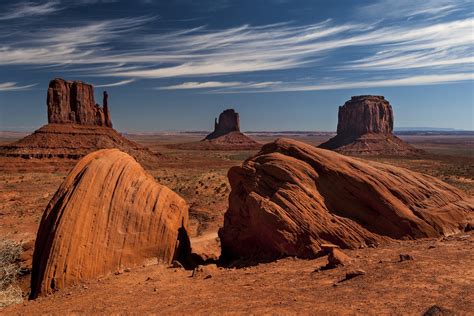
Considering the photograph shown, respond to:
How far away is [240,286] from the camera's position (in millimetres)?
9055

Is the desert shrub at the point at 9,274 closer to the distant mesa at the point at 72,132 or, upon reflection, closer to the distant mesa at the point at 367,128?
the distant mesa at the point at 72,132

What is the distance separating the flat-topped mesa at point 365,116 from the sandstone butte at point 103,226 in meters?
119

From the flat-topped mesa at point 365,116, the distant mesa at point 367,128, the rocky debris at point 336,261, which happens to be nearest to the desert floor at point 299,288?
the rocky debris at point 336,261

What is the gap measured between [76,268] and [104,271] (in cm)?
81

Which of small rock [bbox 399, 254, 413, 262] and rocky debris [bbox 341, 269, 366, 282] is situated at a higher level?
small rock [bbox 399, 254, 413, 262]

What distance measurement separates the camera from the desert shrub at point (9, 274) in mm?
11001

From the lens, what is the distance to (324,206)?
12.2 meters

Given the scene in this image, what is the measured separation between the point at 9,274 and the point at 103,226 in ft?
14.1

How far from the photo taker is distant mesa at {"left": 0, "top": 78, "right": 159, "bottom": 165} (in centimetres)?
6606

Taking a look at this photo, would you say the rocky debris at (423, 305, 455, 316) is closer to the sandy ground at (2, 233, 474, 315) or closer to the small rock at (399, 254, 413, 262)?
the sandy ground at (2, 233, 474, 315)

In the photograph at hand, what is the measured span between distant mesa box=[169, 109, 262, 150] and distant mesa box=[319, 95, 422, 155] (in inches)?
1387

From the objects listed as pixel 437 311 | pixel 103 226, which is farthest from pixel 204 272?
pixel 437 311

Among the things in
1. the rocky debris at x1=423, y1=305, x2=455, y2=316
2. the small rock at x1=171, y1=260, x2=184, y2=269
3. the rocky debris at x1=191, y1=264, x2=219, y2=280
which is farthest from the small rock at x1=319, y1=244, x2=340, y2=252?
the rocky debris at x1=423, y1=305, x2=455, y2=316

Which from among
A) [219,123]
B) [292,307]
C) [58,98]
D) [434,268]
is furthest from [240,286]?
[219,123]
